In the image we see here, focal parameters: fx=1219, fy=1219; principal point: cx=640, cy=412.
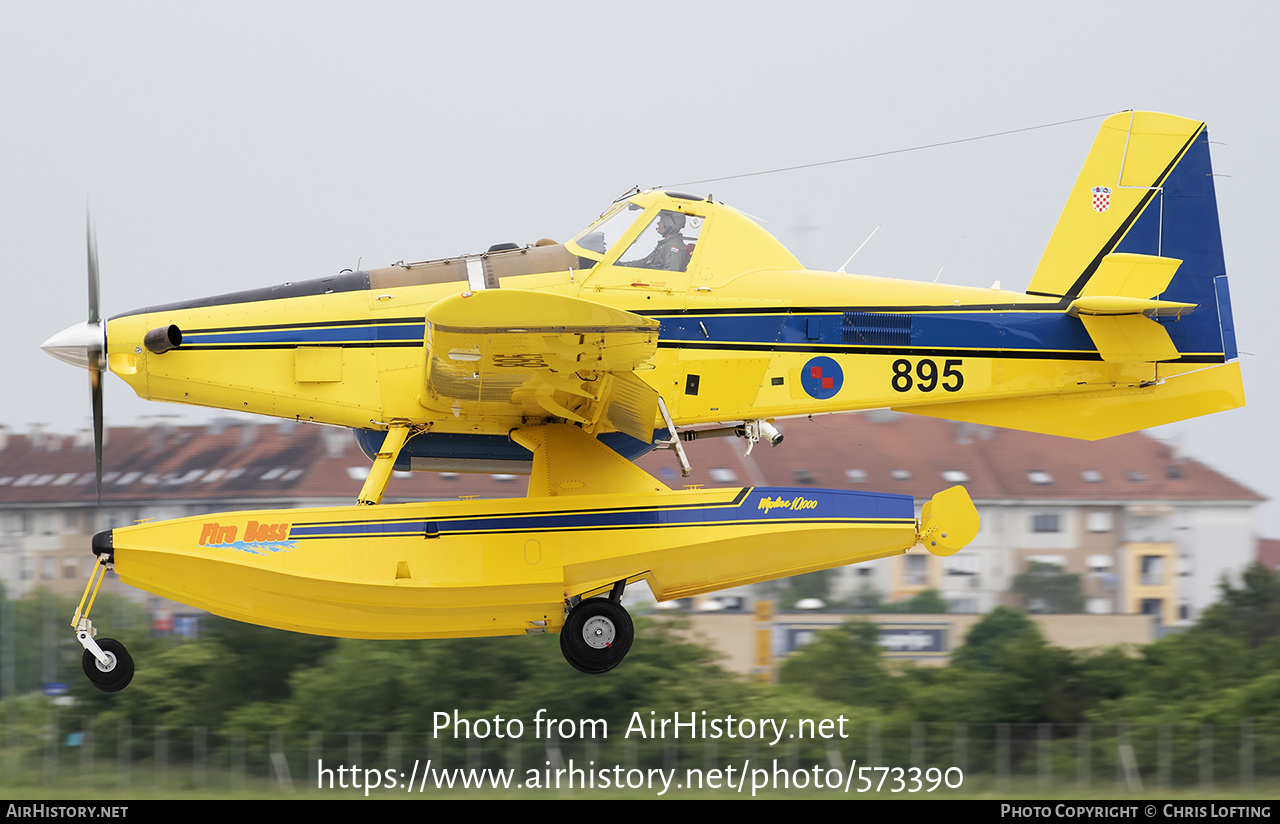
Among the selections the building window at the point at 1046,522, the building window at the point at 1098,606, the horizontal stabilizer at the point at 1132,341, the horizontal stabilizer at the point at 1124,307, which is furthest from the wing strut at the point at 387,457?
the building window at the point at 1046,522

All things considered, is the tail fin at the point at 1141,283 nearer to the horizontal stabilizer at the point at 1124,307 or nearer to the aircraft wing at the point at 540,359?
the horizontal stabilizer at the point at 1124,307

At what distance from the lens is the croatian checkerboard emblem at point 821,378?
10.2 meters

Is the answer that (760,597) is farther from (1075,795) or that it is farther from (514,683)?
(1075,795)

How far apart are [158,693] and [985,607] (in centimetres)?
2243

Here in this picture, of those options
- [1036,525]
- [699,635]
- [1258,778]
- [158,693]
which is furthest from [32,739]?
[1036,525]

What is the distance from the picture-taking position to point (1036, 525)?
120 feet

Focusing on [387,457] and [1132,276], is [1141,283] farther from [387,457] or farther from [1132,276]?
[387,457]

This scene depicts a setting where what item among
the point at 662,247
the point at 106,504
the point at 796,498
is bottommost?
the point at 106,504

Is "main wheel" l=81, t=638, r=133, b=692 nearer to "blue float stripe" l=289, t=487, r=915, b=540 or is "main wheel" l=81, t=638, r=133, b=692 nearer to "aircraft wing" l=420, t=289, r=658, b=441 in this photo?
"blue float stripe" l=289, t=487, r=915, b=540

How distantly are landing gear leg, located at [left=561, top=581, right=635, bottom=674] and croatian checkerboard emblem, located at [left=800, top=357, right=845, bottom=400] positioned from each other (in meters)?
2.43

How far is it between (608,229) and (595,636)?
339 centimetres

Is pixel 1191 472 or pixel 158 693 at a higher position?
pixel 1191 472

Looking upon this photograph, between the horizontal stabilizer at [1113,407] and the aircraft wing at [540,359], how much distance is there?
2671mm

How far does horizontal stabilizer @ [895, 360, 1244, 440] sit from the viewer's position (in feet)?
34.5
